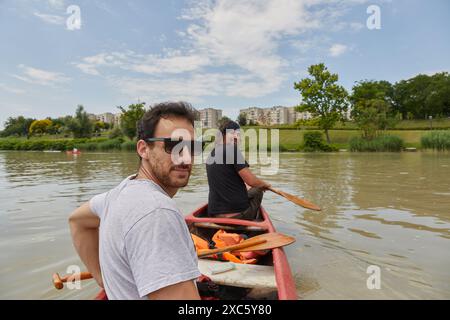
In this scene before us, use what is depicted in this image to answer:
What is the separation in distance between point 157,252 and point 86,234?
42.8 inches

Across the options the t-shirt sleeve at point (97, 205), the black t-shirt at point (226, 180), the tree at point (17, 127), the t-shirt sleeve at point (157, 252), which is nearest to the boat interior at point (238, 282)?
the t-shirt sleeve at point (97, 205)

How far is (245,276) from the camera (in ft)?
10.1

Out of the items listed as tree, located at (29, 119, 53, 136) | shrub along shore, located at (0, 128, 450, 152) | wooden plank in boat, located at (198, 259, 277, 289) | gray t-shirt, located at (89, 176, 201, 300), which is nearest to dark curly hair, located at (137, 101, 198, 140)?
gray t-shirt, located at (89, 176, 201, 300)

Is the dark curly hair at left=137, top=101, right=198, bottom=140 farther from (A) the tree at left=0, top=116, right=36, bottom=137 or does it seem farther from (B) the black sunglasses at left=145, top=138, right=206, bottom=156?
(A) the tree at left=0, top=116, right=36, bottom=137

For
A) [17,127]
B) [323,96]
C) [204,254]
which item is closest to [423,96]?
[323,96]

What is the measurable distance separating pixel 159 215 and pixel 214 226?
366cm

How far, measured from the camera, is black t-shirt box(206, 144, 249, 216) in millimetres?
4867

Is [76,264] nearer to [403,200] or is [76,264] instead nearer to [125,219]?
[125,219]

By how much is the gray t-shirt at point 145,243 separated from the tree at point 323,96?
43.5 m

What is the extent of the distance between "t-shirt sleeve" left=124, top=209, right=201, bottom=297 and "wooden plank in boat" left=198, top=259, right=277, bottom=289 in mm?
1854

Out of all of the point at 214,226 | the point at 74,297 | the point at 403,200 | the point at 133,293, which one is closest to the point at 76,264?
the point at 74,297

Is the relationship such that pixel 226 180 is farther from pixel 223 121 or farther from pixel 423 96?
pixel 423 96

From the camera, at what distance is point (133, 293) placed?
1397 mm

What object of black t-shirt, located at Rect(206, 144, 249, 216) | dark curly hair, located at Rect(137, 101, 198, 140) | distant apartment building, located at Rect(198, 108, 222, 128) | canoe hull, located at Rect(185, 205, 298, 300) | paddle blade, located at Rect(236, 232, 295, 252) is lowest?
canoe hull, located at Rect(185, 205, 298, 300)
